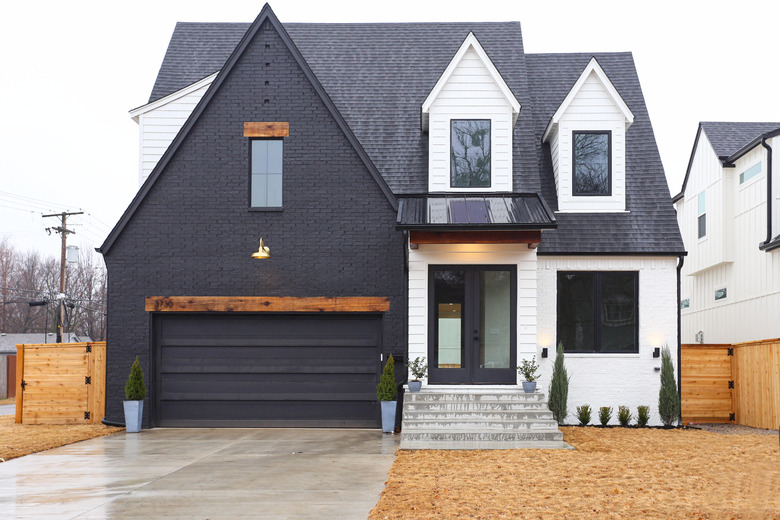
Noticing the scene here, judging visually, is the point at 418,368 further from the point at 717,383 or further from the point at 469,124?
the point at 717,383

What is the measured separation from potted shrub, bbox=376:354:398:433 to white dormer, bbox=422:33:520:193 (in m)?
3.86

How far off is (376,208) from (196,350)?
459 cm

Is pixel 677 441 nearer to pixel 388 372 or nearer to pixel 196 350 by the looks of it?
pixel 388 372

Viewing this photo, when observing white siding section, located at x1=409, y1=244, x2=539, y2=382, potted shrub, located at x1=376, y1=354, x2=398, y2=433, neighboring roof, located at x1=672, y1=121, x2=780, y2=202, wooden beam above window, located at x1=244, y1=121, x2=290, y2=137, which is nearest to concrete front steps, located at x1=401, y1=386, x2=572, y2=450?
potted shrub, located at x1=376, y1=354, x2=398, y2=433

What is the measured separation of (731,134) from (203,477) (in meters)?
19.1

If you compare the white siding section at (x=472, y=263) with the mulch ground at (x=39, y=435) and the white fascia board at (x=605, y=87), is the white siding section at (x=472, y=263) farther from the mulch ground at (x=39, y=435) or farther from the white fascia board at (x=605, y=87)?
the mulch ground at (x=39, y=435)

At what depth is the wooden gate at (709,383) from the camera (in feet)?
57.6

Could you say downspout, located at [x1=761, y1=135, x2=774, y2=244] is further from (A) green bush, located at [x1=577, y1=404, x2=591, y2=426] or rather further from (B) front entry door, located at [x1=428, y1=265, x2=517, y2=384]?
(B) front entry door, located at [x1=428, y1=265, x2=517, y2=384]

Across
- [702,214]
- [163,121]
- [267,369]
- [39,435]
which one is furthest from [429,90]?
[39,435]

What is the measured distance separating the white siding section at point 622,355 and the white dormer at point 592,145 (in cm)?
131

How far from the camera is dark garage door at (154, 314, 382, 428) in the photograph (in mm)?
15570

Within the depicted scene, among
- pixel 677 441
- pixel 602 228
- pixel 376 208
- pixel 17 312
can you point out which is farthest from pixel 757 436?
pixel 17 312

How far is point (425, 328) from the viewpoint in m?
15.0

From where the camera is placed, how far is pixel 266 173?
15891mm
